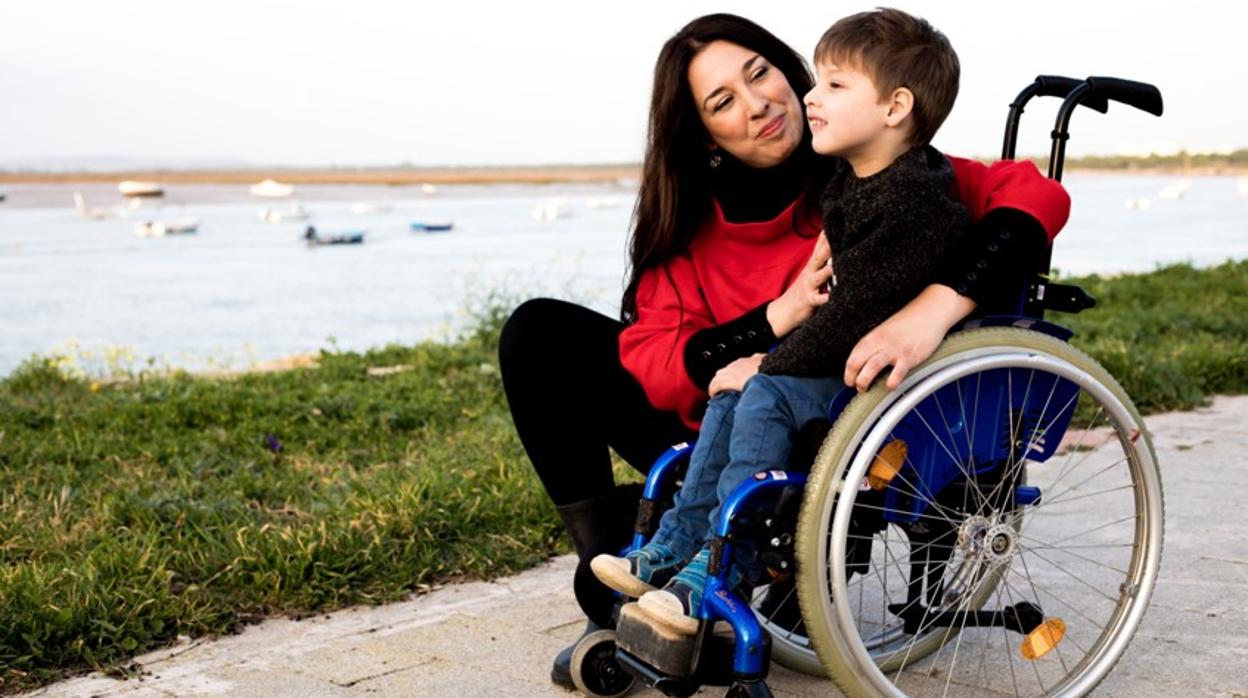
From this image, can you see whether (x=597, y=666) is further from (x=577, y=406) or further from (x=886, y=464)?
(x=886, y=464)

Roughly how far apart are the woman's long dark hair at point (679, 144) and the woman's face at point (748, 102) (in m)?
0.04

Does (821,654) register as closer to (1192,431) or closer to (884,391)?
(884,391)

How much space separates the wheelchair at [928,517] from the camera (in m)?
2.04

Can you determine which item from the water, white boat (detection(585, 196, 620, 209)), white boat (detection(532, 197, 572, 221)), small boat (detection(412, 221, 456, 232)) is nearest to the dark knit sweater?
the water

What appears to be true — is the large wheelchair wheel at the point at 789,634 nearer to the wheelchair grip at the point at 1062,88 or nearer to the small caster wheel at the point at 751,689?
the small caster wheel at the point at 751,689

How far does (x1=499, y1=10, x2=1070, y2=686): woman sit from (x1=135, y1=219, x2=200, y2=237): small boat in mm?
22633

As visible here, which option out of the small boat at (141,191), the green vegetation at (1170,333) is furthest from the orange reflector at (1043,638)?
the small boat at (141,191)

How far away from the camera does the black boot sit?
2533mm

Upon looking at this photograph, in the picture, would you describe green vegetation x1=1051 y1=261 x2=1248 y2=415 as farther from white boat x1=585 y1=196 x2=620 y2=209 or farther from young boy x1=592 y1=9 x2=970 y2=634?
white boat x1=585 y1=196 x2=620 y2=209

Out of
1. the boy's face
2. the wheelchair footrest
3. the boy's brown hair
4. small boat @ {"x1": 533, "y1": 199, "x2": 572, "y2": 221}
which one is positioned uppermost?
the boy's brown hair

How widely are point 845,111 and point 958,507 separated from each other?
679mm

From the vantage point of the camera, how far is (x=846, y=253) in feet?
7.07

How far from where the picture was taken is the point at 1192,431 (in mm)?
4777

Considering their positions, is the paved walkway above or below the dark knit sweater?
below
